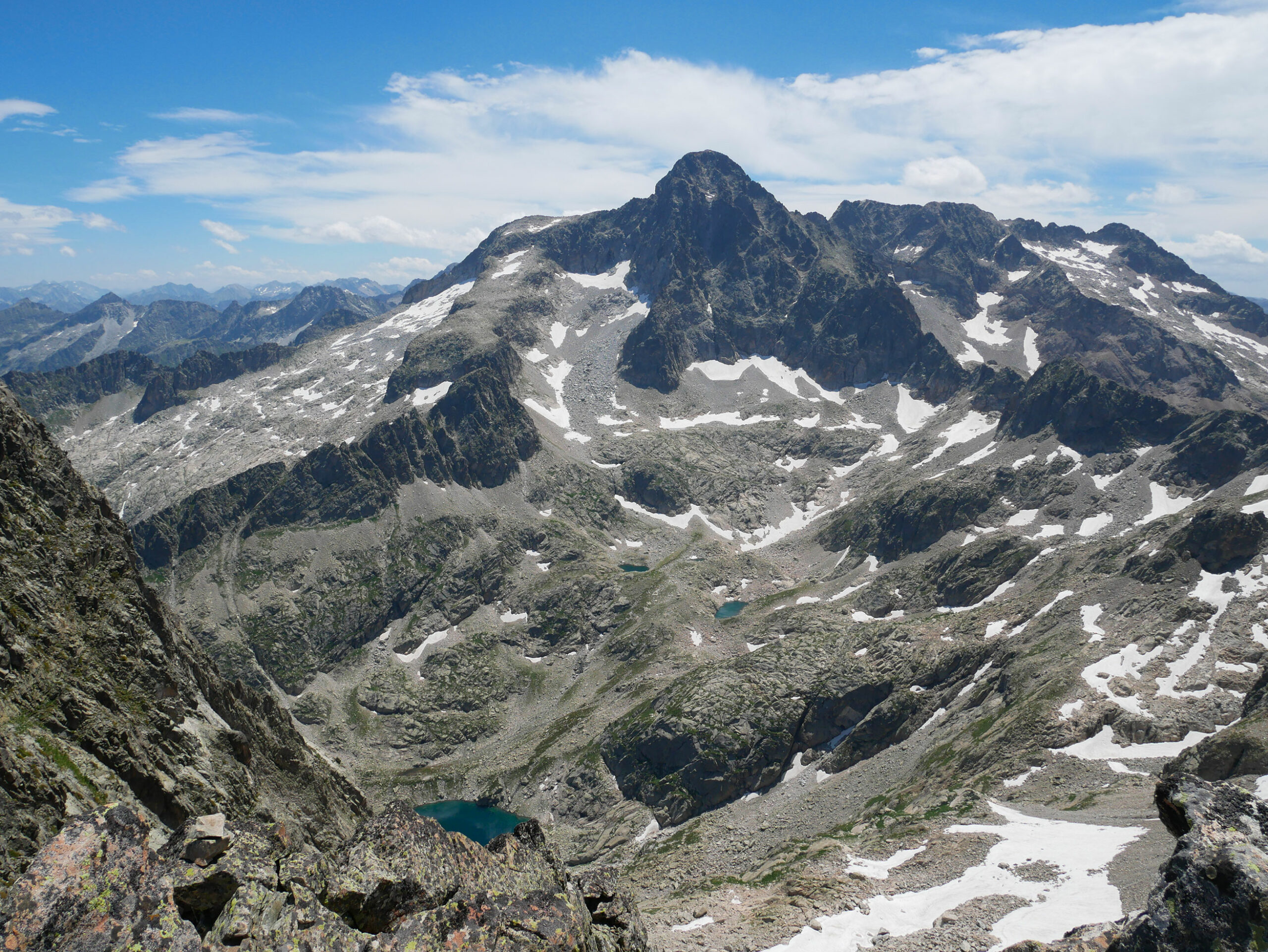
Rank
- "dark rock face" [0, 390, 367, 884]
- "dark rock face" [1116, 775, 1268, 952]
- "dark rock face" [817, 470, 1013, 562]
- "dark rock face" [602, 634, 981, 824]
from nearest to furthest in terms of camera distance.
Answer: "dark rock face" [1116, 775, 1268, 952] → "dark rock face" [0, 390, 367, 884] → "dark rock face" [602, 634, 981, 824] → "dark rock face" [817, 470, 1013, 562]

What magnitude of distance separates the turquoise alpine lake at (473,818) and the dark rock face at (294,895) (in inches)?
3708

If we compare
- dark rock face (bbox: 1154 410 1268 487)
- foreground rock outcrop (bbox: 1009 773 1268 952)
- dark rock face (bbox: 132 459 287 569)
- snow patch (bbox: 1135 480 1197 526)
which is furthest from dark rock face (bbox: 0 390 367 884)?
dark rock face (bbox: 1154 410 1268 487)

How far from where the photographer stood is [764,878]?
2361 inches

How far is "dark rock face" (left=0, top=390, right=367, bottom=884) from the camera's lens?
31484 mm

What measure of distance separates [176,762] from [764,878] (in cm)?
4680

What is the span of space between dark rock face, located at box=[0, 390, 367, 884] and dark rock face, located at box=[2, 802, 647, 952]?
8417 mm

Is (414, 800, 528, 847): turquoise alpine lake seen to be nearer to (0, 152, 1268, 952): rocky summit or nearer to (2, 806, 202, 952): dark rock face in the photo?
(0, 152, 1268, 952): rocky summit

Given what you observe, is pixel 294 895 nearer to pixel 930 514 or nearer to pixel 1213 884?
pixel 1213 884

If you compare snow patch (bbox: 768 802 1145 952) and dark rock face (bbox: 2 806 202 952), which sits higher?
dark rock face (bbox: 2 806 202 952)

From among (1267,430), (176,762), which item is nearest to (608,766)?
(176,762)

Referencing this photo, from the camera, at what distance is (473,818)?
118 metres

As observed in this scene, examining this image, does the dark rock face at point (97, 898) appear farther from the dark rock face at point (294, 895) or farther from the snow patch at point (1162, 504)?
the snow patch at point (1162, 504)

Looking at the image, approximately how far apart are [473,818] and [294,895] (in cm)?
11061

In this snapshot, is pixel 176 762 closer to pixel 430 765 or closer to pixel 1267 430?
pixel 430 765
